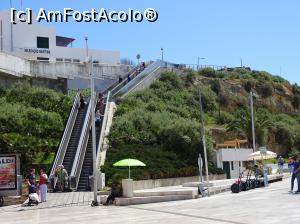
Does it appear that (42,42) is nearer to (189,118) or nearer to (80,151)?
(189,118)

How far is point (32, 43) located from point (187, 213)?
46.9m

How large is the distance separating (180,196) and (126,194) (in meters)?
2.57

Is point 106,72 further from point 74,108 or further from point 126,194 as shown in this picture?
point 126,194

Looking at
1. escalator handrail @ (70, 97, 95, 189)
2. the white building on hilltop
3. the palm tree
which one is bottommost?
escalator handrail @ (70, 97, 95, 189)

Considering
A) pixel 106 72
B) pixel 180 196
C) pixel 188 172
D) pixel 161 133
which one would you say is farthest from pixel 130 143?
pixel 106 72

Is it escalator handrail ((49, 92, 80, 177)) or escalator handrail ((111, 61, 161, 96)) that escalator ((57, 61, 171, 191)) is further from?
escalator handrail ((111, 61, 161, 96))

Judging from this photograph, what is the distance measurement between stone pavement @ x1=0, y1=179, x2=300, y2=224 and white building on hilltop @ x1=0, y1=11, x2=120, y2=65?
39.0 meters

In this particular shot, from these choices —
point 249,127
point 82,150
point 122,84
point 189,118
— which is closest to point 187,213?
point 82,150

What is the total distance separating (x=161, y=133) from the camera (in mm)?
39125

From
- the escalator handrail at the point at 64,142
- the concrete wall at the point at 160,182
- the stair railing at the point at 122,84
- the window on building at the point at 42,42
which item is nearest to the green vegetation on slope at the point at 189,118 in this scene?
the concrete wall at the point at 160,182

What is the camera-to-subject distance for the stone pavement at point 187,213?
1523 cm

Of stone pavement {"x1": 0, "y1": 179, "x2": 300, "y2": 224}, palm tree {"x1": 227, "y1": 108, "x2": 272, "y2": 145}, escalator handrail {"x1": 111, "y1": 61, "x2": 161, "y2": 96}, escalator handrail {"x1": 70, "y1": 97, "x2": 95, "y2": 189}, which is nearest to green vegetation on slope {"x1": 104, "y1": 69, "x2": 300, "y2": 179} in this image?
palm tree {"x1": 227, "y1": 108, "x2": 272, "y2": 145}

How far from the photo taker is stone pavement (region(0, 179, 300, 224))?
15234mm

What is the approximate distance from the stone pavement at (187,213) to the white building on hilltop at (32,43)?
39.0 meters
